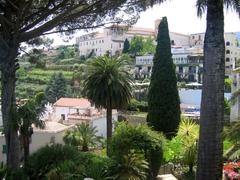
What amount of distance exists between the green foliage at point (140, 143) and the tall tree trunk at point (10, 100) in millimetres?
2657

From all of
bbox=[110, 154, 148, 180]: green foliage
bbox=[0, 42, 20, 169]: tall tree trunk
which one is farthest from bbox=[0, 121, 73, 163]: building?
bbox=[110, 154, 148, 180]: green foliage

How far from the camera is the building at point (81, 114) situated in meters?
24.7

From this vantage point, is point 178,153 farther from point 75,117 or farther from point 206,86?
point 75,117

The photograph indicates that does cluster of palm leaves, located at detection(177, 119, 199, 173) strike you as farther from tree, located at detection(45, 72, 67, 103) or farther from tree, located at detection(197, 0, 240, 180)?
tree, located at detection(45, 72, 67, 103)

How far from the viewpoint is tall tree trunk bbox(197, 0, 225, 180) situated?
251 inches

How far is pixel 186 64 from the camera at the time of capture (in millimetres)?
62250

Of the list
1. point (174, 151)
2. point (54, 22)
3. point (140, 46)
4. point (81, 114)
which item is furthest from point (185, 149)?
point (140, 46)

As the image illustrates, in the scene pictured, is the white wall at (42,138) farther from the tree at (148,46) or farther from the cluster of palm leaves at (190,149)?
the tree at (148,46)

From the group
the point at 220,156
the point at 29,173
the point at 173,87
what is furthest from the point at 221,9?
the point at 173,87

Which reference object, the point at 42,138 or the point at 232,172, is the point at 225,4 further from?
the point at 42,138

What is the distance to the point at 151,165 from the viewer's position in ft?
31.7

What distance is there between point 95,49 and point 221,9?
8435 centimetres

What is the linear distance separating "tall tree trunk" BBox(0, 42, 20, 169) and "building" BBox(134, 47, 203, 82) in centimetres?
4856

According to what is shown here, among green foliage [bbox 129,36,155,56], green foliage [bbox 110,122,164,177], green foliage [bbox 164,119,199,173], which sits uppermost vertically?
green foliage [bbox 129,36,155,56]
